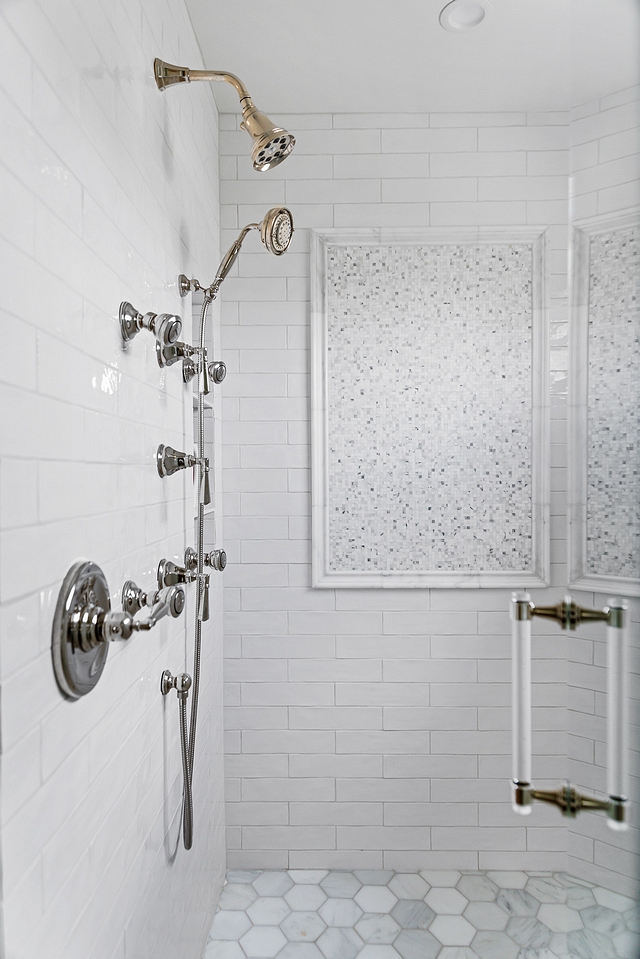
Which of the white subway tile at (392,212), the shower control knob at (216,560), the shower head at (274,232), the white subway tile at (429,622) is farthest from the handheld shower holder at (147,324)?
the white subway tile at (429,622)

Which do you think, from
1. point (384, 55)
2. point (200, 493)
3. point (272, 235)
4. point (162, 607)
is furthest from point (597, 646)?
point (384, 55)

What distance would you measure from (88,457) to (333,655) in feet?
4.99

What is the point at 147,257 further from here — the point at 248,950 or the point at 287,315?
the point at 248,950

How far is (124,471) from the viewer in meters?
1.13

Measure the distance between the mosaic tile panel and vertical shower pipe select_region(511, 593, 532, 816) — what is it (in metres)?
0.10

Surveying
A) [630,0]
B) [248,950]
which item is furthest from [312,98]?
[248,950]

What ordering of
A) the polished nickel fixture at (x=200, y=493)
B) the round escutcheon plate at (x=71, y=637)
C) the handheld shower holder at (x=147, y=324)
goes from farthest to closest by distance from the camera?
the polished nickel fixture at (x=200, y=493) < the handheld shower holder at (x=147, y=324) < the round escutcheon plate at (x=71, y=637)

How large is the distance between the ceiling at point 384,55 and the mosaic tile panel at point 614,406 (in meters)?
1.41

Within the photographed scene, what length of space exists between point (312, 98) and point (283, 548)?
60.2 inches

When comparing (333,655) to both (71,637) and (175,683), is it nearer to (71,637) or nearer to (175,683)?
(175,683)

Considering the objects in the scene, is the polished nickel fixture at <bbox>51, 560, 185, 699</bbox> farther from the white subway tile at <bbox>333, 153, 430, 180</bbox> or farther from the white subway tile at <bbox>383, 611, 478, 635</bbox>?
the white subway tile at <bbox>333, 153, 430, 180</bbox>

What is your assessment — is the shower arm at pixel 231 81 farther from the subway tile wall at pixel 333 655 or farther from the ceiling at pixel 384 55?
the subway tile wall at pixel 333 655

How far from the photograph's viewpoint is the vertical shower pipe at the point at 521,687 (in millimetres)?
722

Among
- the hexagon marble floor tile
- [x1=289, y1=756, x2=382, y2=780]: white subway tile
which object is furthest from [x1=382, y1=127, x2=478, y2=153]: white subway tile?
the hexagon marble floor tile
